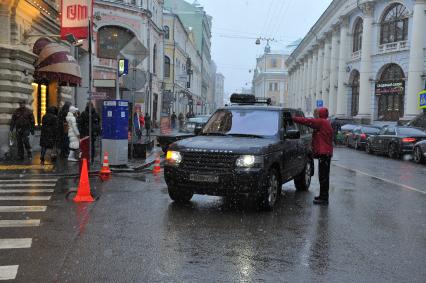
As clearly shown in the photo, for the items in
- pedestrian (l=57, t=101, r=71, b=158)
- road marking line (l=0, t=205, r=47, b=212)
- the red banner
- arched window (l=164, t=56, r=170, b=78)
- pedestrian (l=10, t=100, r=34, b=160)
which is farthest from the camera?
arched window (l=164, t=56, r=170, b=78)

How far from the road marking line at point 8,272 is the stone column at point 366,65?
4196 centimetres

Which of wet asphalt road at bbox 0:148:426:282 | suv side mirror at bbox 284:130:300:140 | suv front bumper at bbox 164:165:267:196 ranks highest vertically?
suv side mirror at bbox 284:130:300:140

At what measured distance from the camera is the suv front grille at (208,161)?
7.92 m

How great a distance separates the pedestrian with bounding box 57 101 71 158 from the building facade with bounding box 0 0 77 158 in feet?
4.28

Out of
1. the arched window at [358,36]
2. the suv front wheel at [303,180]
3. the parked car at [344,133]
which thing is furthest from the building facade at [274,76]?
the suv front wheel at [303,180]

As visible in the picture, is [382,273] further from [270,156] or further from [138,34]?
[138,34]

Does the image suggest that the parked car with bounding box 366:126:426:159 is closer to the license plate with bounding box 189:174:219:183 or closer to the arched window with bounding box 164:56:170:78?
the license plate with bounding box 189:174:219:183

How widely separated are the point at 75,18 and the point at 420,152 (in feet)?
46.6

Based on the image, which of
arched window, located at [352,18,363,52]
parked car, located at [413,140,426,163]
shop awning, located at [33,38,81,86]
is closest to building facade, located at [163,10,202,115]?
arched window, located at [352,18,363,52]

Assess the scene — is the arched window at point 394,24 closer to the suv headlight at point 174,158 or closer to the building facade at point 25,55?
the building facade at point 25,55

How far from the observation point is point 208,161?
8.02m

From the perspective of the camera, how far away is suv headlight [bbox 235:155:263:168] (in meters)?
7.91

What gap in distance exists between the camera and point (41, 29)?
19188 mm

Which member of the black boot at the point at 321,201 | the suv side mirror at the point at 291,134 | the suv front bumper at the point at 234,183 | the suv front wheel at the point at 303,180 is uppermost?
the suv side mirror at the point at 291,134
